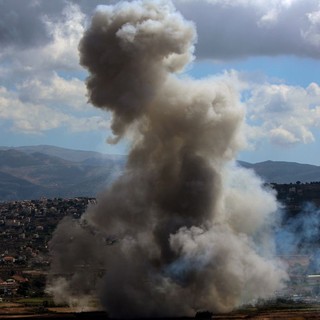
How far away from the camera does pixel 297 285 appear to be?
283ft

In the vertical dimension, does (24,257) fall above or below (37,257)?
below

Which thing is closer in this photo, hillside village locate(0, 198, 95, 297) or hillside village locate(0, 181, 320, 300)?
hillside village locate(0, 181, 320, 300)

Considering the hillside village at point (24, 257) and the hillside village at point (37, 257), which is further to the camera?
the hillside village at point (24, 257)

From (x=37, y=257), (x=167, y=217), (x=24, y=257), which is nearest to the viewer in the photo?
(x=167, y=217)

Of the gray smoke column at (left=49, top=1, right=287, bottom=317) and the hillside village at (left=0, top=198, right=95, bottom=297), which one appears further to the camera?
the hillside village at (left=0, top=198, right=95, bottom=297)

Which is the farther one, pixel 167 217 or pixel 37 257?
pixel 37 257

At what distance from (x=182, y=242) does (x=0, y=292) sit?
137ft

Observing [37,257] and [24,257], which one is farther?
[24,257]

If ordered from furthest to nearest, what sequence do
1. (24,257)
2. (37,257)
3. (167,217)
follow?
(24,257) < (37,257) < (167,217)

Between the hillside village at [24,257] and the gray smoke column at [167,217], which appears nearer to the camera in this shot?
the gray smoke column at [167,217]

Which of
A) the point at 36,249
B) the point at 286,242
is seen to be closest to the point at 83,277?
the point at 286,242

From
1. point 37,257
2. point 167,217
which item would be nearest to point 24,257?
point 37,257

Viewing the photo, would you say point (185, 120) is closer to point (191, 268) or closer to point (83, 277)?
point (191, 268)

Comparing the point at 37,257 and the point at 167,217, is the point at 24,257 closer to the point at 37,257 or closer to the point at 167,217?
the point at 37,257
